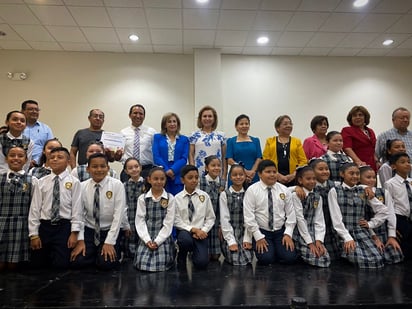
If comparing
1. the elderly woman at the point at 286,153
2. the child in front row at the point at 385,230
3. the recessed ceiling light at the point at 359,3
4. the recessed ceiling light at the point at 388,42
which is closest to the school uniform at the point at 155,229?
the elderly woman at the point at 286,153

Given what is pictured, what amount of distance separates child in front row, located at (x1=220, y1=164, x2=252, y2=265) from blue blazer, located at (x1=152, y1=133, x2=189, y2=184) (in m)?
0.65

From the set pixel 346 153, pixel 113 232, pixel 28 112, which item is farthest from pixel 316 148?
pixel 28 112

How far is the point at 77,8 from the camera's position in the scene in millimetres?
4137

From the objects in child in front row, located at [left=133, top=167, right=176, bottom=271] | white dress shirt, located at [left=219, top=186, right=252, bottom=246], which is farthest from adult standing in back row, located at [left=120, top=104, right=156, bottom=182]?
white dress shirt, located at [left=219, top=186, right=252, bottom=246]

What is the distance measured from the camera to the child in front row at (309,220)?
8.45ft

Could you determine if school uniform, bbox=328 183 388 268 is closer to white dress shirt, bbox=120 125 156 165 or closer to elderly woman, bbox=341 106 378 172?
elderly woman, bbox=341 106 378 172

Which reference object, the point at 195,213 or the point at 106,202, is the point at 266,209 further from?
the point at 106,202

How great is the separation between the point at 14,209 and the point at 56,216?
359 mm

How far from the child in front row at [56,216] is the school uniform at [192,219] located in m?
0.86

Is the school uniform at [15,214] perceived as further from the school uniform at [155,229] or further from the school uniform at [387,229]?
the school uniform at [387,229]

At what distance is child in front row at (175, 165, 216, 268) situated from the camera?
2.60 metres

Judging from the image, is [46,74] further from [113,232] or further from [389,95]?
[389,95]

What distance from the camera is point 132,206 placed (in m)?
2.89

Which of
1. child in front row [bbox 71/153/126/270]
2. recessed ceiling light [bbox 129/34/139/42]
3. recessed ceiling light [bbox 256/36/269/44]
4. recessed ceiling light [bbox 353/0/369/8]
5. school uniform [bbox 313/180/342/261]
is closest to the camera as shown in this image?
child in front row [bbox 71/153/126/270]
